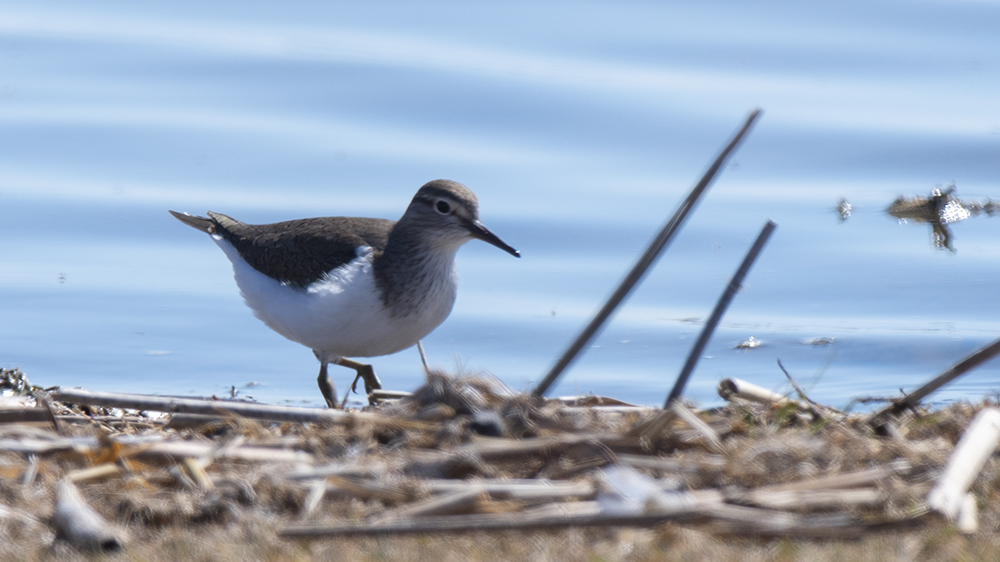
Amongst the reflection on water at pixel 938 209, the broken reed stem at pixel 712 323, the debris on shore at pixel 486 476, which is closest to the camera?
the debris on shore at pixel 486 476

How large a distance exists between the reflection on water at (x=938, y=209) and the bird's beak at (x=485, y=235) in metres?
5.36

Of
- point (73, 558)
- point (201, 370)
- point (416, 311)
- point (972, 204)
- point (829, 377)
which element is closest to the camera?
point (73, 558)

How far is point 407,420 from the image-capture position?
461 centimetres

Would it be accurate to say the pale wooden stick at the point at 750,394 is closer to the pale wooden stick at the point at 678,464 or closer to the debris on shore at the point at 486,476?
the debris on shore at the point at 486,476

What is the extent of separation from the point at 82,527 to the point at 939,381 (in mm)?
3311

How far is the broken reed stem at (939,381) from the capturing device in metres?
4.61

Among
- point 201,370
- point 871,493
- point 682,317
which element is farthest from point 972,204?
point 871,493

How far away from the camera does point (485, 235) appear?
279 inches

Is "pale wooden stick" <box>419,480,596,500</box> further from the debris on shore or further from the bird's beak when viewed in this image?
the bird's beak

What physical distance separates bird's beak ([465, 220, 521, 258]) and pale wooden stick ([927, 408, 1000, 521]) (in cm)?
327

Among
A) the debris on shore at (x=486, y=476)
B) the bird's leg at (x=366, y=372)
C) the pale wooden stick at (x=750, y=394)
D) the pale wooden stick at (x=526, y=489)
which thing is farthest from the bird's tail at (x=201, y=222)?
the pale wooden stick at (x=526, y=489)

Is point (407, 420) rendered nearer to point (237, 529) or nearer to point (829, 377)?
point (237, 529)

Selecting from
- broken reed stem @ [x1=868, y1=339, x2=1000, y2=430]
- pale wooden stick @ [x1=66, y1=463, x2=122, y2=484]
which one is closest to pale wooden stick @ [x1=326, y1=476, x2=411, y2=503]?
pale wooden stick @ [x1=66, y1=463, x2=122, y2=484]

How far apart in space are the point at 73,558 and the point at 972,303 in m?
7.88
